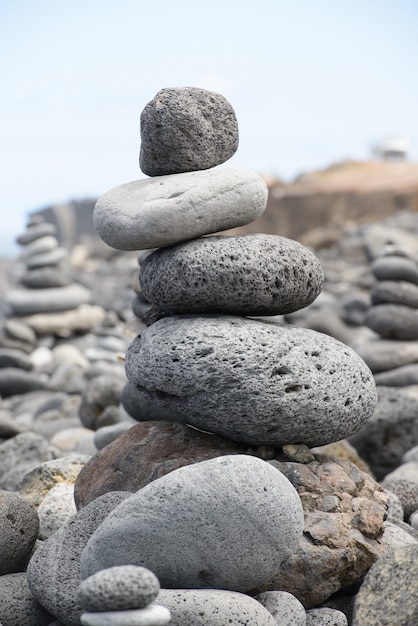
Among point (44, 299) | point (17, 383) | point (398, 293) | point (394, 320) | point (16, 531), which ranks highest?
point (16, 531)

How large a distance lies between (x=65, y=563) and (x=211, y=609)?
3.26 feet

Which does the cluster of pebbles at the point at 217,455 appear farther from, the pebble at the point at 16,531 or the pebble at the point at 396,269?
the pebble at the point at 396,269

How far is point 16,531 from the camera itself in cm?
489

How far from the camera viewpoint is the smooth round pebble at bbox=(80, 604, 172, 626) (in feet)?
10.7

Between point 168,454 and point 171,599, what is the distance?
50.3 inches

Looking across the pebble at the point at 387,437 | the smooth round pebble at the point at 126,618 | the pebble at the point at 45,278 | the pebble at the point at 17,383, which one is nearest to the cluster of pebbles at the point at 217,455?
the smooth round pebble at the point at 126,618

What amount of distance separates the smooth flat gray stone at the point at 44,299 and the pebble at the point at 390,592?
1087 centimetres

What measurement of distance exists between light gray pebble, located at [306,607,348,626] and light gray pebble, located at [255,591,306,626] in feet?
0.42

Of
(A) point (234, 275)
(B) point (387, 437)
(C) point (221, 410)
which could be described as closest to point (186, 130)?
(A) point (234, 275)

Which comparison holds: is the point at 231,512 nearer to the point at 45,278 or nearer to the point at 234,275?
the point at 234,275

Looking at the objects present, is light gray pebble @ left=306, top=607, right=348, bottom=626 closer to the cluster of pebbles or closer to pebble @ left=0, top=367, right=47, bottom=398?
the cluster of pebbles

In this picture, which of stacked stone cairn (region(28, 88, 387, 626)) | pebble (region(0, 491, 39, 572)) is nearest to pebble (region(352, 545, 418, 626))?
stacked stone cairn (region(28, 88, 387, 626))

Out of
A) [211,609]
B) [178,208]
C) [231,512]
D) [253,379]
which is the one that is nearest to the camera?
[211,609]

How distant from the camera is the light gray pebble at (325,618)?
426 cm
